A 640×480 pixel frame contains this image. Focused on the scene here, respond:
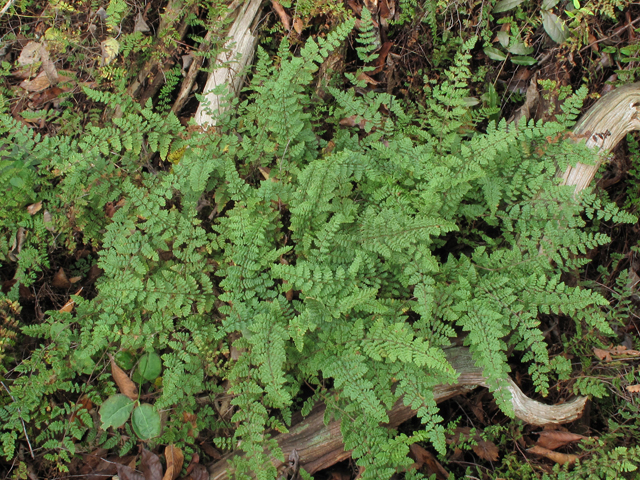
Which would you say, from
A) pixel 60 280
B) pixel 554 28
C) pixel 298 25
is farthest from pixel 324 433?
pixel 554 28

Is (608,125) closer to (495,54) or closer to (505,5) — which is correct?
(495,54)

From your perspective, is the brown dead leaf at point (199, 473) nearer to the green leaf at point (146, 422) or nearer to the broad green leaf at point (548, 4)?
the green leaf at point (146, 422)

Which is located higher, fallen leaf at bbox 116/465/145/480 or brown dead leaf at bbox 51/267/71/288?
brown dead leaf at bbox 51/267/71/288

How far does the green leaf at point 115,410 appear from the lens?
387 cm

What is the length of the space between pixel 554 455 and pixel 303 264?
2789 mm

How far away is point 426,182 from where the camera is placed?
3951mm

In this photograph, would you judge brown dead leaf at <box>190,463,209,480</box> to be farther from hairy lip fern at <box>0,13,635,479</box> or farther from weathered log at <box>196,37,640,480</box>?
hairy lip fern at <box>0,13,635,479</box>

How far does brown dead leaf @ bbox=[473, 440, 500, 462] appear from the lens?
3980mm

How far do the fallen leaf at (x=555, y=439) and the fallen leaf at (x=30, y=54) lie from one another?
684cm

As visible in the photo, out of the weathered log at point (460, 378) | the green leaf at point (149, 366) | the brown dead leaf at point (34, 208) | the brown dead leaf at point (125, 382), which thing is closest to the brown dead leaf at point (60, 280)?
the brown dead leaf at point (34, 208)

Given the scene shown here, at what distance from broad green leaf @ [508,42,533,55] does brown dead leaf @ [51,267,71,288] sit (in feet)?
17.2

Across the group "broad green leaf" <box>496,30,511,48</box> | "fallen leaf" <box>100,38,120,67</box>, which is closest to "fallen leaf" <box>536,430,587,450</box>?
"broad green leaf" <box>496,30,511,48</box>

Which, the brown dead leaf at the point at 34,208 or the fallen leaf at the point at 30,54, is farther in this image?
the fallen leaf at the point at 30,54

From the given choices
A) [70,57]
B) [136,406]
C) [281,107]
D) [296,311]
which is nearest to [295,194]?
[281,107]
